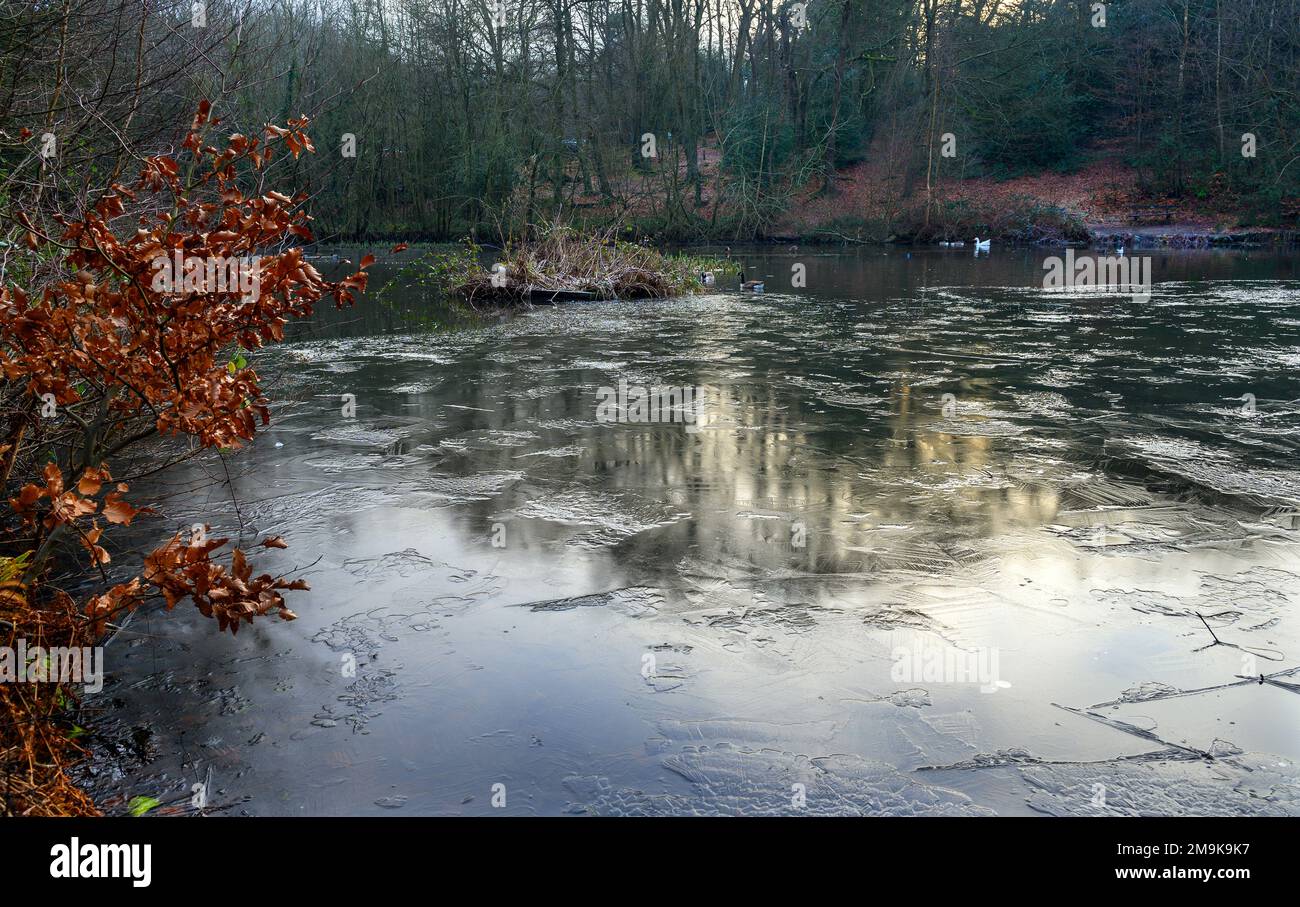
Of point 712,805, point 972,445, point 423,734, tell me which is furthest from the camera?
point 972,445

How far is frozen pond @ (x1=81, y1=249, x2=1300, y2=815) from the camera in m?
3.28

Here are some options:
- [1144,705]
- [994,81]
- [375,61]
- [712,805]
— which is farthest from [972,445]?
[994,81]

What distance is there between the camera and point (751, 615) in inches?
175

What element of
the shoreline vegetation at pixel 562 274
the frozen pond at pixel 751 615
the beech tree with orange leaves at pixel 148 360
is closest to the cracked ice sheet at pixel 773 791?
the frozen pond at pixel 751 615

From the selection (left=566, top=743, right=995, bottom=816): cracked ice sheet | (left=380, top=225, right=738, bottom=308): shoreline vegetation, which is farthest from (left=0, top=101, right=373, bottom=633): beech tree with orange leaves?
(left=380, top=225, right=738, bottom=308): shoreline vegetation

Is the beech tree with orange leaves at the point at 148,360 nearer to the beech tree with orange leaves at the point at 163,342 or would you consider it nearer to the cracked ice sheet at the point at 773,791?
the beech tree with orange leaves at the point at 163,342

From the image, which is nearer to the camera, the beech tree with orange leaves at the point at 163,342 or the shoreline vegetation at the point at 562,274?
the beech tree with orange leaves at the point at 163,342

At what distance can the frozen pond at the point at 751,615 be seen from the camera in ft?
10.8

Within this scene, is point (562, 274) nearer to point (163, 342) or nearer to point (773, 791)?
point (163, 342)

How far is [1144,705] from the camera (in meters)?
3.67

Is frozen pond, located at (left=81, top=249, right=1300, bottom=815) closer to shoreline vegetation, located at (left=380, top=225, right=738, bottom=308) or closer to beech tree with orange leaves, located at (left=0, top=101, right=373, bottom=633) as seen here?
beech tree with orange leaves, located at (left=0, top=101, right=373, bottom=633)

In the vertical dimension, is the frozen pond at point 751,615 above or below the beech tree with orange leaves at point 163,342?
below
